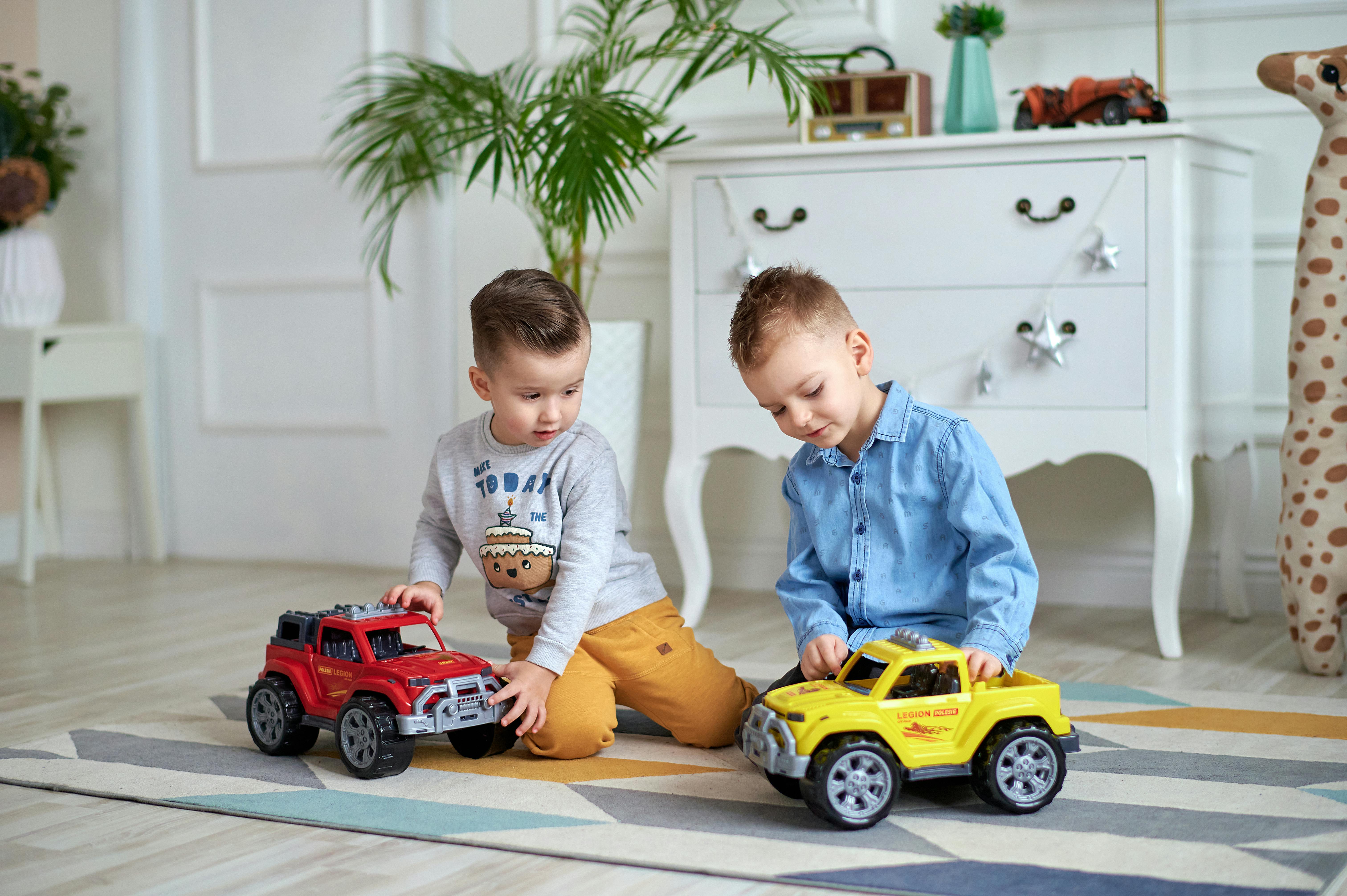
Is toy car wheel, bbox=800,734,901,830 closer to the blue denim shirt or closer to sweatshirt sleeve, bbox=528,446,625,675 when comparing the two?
the blue denim shirt

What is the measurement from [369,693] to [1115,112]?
5.82 feet

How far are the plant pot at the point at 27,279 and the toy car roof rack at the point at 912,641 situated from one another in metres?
3.04

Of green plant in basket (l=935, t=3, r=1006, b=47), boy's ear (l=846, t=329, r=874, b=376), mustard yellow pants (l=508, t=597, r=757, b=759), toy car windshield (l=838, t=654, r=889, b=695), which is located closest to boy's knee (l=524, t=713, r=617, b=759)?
mustard yellow pants (l=508, t=597, r=757, b=759)

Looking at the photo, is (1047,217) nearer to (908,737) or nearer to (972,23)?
(972,23)

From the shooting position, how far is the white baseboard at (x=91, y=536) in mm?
4148

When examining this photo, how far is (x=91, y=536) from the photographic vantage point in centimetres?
419

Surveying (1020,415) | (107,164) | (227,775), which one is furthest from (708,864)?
(107,164)

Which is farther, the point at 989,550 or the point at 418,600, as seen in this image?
the point at 418,600

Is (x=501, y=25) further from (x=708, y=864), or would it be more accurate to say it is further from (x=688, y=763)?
(x=708, y=864)

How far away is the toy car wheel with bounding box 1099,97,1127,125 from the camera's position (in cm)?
255

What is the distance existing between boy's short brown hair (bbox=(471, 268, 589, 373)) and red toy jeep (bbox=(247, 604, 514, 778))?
1.30 feet

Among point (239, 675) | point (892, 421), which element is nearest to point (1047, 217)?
point (892, 421)

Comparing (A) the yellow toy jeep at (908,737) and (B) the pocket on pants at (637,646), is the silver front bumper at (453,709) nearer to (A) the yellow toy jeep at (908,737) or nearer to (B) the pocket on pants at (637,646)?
(B) the pocket on pants at (637,646)

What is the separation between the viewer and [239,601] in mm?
3301
